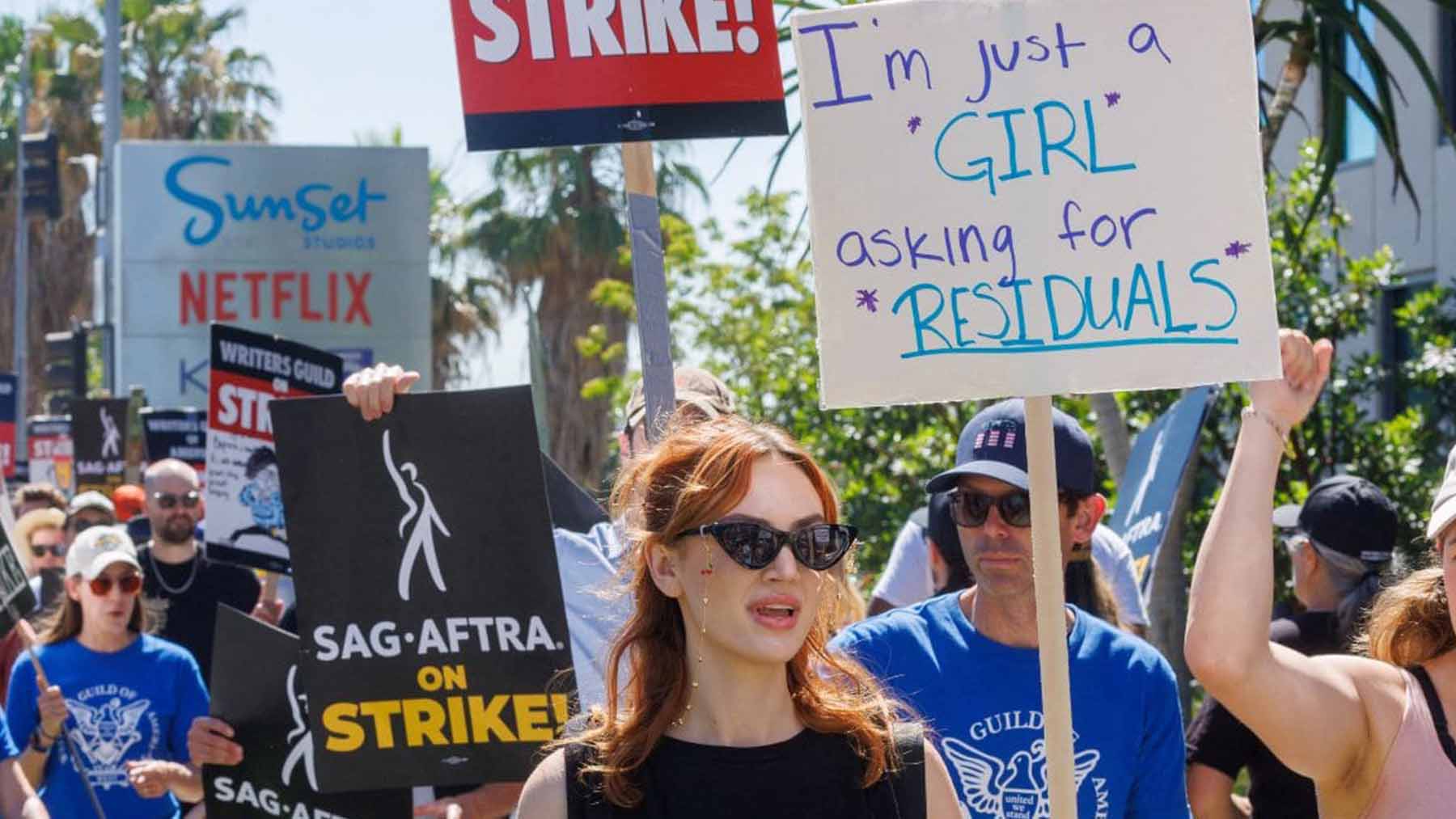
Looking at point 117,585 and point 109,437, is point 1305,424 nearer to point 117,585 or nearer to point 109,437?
point 117,585

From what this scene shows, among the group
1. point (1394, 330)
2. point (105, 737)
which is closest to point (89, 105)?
point (1394, 330)

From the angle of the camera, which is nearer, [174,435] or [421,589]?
[421,589]

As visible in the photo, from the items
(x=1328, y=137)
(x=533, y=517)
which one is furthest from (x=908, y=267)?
(x=1328, y=137)

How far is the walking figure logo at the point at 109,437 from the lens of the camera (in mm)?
17375

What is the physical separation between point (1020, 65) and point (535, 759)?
6.71 ft

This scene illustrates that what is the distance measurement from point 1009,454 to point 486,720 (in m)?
1.29

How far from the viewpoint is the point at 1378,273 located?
11.5 metres

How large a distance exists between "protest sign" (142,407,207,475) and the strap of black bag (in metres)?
12.1

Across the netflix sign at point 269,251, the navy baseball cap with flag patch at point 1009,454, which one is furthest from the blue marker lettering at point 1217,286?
the netflix sign at point 269,251

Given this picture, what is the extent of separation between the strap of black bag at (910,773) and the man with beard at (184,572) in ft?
19.1

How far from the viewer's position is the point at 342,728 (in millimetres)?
4621

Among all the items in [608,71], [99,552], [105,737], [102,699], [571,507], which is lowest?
[105,737]

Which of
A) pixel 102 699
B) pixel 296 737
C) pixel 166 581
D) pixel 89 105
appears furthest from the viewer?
pixel 89 105

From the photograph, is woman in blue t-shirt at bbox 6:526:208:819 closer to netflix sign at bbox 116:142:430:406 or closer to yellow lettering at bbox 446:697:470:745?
yellow lettering at bbox 446:697:470:745
